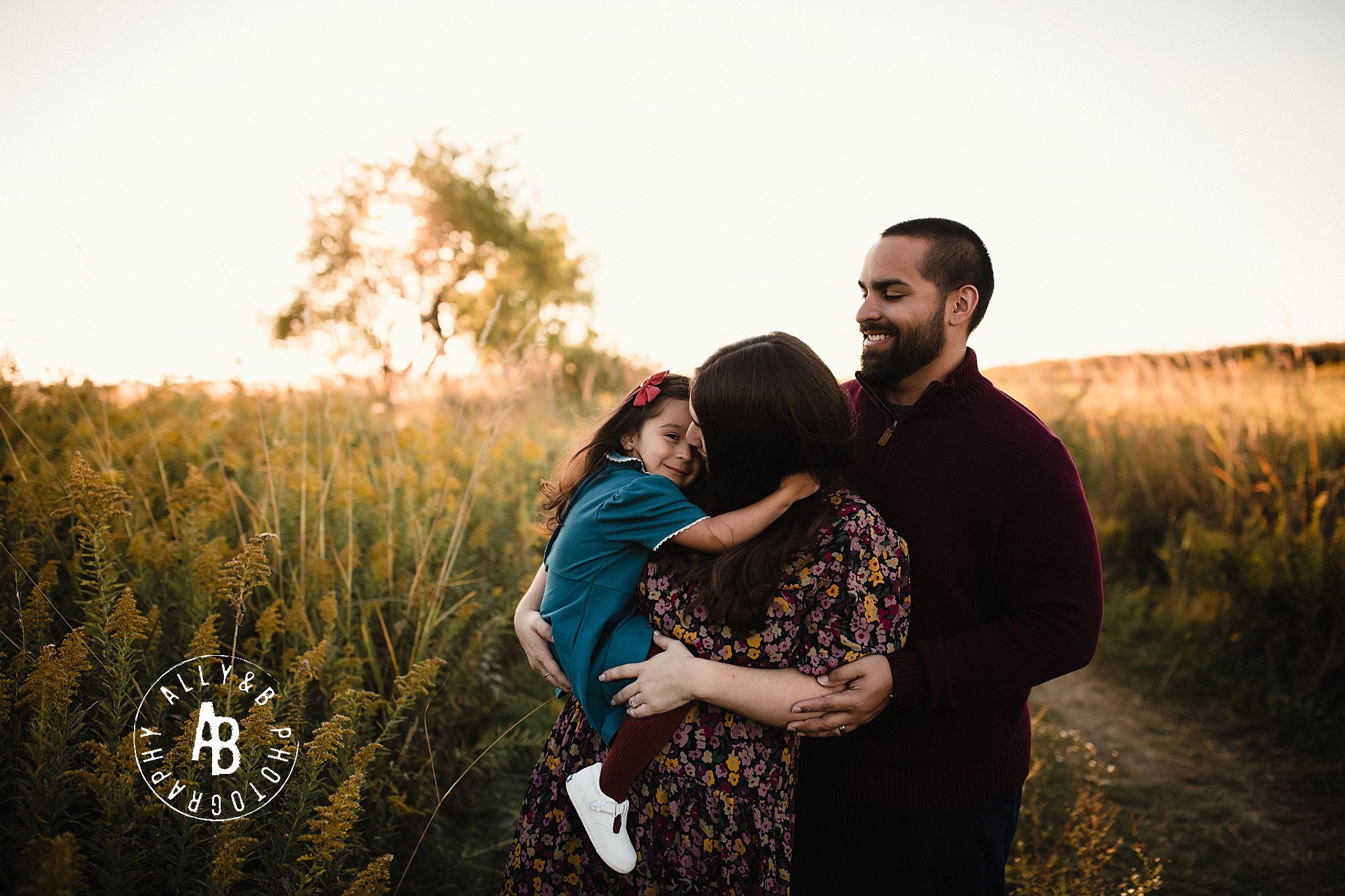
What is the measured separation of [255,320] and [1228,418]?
7275 millimetres

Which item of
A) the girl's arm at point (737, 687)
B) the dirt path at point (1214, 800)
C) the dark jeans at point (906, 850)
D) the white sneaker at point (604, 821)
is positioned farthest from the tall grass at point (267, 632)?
the dirt path at point (1214, 800)

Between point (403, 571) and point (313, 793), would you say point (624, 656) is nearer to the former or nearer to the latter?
point (313, 793)

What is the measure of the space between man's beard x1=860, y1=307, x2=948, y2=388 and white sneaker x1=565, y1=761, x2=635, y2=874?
4.75ft

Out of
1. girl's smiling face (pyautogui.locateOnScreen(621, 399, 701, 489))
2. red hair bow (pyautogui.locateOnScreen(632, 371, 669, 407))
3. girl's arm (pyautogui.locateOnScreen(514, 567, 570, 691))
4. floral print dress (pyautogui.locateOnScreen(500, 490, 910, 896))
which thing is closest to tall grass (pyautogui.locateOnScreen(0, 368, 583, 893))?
girl's arm (pyautogui.locateOnScreen(514, 567, 570, 691))

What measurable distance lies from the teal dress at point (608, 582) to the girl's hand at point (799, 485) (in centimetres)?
24

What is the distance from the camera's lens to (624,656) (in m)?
1.83

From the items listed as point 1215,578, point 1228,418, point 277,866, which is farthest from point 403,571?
point 1228,418

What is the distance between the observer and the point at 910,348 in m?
2.15

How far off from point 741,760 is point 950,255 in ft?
5.37

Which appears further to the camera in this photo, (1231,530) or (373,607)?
(1231,530)

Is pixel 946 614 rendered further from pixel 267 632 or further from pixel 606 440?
pixel 267 632

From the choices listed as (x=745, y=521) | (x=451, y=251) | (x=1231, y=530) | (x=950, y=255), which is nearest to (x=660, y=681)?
(x=745, y=521)

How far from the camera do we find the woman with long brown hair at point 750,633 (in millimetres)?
1716

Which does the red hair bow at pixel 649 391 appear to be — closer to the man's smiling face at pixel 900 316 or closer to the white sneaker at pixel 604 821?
the man's smiling face at pixel 900 316
